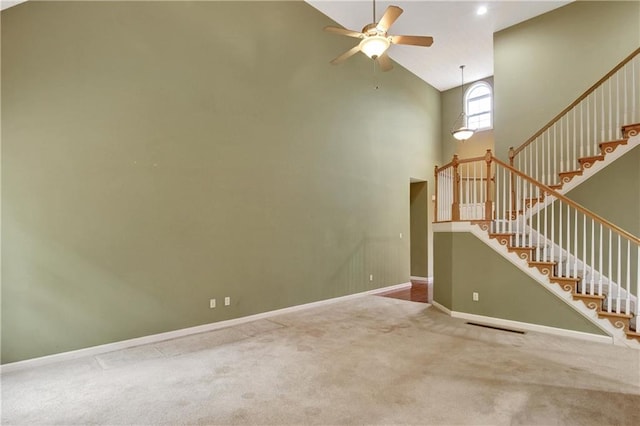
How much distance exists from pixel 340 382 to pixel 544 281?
3266 millimetres

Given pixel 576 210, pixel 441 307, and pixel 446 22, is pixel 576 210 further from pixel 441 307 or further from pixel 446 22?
pixel 446 22

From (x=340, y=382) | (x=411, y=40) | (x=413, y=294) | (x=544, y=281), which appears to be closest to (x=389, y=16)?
(x=411, y=40)

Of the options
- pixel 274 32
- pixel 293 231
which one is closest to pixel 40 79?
pixel 274 32

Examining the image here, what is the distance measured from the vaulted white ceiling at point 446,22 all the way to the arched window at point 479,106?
0.76 meters

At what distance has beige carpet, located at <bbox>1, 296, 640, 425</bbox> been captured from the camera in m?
2.42

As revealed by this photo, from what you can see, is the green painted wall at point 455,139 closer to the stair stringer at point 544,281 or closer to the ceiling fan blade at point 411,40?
the stair stringer at point 544,281

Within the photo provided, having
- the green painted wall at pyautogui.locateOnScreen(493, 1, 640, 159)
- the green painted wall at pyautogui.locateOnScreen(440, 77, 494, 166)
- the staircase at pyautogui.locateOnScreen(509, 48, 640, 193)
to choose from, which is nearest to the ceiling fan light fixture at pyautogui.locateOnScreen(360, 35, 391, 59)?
the staircase at pyautogui.locateOnScreen(509, 48, 640, 193)

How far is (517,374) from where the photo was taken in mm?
3076

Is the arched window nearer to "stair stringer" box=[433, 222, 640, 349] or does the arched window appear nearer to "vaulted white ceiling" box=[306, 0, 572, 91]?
"vaulted white ceiling" box=[306, 0, 572, 91]

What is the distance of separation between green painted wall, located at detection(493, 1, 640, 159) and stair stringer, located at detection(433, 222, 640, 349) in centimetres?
271

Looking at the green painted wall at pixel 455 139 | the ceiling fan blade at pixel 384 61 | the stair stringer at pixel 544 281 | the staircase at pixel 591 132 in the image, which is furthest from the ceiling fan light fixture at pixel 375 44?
the green painted wall at pixel 455 139

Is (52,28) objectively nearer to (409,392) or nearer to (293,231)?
(293,231)

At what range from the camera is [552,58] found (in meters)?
6.25

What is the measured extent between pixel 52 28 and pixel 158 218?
7.52 ft
